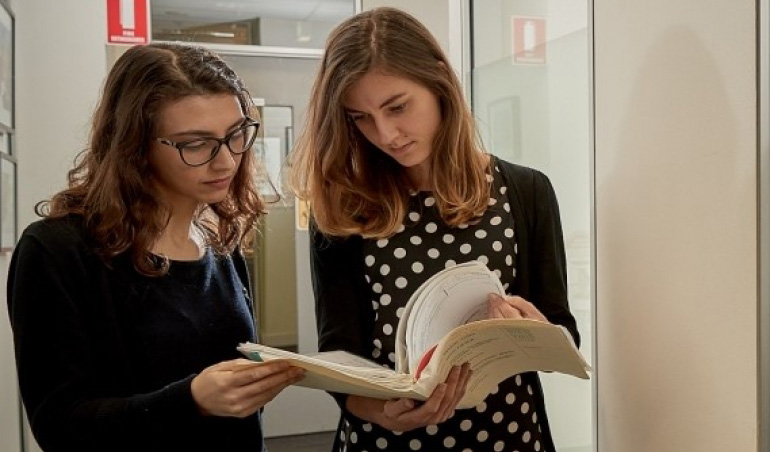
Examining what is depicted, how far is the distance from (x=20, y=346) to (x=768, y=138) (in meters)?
1.06

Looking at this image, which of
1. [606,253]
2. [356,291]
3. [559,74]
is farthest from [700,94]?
[559,74]

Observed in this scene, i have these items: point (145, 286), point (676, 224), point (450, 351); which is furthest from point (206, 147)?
point (676, 224)

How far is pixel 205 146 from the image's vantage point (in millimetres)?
1102

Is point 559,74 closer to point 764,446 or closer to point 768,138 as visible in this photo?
point 768,138

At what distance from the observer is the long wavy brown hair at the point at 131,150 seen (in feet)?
3.48

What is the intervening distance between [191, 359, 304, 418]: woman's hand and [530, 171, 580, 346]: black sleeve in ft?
1.52

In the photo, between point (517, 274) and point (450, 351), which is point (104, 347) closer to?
point (450, 351)

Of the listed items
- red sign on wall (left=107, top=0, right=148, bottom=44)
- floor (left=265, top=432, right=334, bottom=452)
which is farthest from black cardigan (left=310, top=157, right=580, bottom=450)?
floor (left=265, top=432, right=334, bottom=452)

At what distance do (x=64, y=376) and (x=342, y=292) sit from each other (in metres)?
0.43

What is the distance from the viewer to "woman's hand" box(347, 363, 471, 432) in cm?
101

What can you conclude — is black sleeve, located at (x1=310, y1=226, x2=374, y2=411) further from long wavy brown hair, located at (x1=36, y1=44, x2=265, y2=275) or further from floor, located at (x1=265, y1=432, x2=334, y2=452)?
floor, located at (x1=265, y1=432, x2=334, y2=452)

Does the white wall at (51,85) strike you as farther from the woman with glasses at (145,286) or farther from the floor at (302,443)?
the woman with glasses at (145,286)

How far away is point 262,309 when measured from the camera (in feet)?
12.9

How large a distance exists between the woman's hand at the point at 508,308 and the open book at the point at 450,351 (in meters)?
0.01
